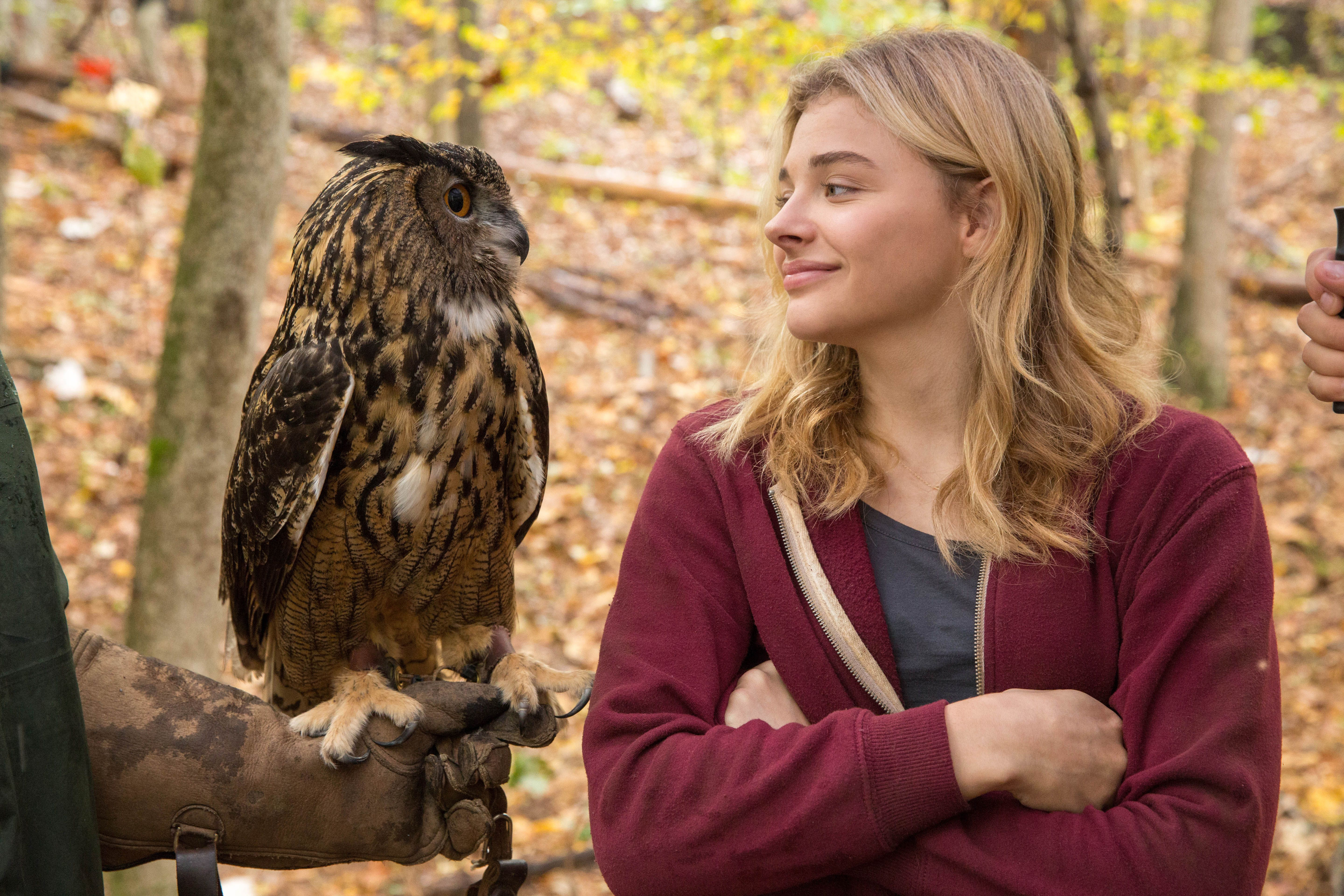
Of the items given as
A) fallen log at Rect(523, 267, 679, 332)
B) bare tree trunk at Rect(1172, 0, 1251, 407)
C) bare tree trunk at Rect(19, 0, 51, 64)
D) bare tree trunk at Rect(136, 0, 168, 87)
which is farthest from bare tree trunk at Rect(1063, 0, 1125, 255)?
bare tree trunk at Rect(19, 0, 51, 64)

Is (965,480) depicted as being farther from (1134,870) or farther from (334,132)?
(334,132)

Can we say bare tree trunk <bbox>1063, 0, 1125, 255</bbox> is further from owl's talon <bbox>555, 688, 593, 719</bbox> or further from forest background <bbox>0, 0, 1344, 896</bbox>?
owl's talon <bbox>555, 688, 593, 719</bbox>

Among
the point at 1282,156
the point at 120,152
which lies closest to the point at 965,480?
the point at 120,152

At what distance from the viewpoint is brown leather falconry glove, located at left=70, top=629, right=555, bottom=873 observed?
1.66 meters

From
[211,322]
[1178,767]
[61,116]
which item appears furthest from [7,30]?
[1178,767]

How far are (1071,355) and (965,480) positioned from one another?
1.00 ft

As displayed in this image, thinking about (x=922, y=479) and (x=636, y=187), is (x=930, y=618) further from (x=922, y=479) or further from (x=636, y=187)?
(x=636, y=187)

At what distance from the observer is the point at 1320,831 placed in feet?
13.1

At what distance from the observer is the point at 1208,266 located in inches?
299

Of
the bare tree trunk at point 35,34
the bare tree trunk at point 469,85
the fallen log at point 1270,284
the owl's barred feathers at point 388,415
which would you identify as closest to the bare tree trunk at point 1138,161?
the fallen log at point 1270,284

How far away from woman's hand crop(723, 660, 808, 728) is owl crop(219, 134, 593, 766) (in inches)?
22.7

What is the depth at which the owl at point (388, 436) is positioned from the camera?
1903mm

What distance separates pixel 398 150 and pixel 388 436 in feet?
1.76

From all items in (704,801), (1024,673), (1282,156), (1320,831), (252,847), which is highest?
(1282,156)
